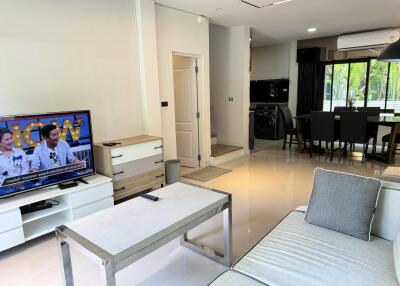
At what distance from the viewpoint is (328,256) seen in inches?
62.9

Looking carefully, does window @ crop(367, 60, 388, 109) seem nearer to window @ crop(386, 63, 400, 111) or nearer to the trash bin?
window @ crop(386, 63, 400, 111)

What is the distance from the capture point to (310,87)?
7.47 metres

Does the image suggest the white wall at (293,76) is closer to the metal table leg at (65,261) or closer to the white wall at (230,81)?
the white wall at (230,81)

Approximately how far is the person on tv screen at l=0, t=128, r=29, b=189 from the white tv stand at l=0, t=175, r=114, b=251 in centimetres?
22

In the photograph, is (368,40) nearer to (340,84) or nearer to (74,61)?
(340,84)

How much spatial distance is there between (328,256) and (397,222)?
1.88 ft

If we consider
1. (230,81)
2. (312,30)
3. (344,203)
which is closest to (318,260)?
(344,203)

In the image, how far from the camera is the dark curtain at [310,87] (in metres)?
7.34

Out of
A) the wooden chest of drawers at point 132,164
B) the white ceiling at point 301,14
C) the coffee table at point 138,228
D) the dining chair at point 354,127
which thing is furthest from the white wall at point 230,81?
the coffee table at point 138,228

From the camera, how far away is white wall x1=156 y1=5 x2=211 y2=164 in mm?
4297

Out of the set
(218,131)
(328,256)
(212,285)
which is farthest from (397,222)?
(218,131)

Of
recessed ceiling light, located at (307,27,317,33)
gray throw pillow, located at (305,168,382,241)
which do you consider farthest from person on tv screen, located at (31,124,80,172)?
recessed ceiling light, located at (307,27,317,33)

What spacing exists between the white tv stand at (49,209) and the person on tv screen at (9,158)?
218 millimetres

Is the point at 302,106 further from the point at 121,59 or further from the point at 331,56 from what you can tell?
the point at 121,59
